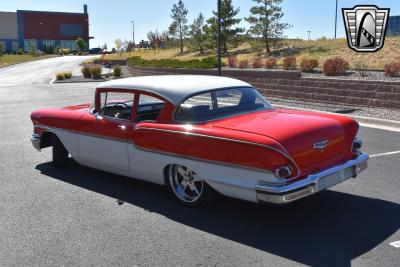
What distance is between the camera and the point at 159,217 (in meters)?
5.23

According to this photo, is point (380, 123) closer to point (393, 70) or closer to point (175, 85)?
point (393, 70)

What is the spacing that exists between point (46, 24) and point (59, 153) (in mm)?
118370

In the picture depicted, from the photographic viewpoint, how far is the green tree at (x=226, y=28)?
34.7m

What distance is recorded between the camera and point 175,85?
227 inches

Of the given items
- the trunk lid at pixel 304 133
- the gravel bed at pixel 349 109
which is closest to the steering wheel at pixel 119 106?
the trunk lid at pixel 304 133

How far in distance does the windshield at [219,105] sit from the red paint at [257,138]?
0.15m

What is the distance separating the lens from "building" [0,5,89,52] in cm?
11412

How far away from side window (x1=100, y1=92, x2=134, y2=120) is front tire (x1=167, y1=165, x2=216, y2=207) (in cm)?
120

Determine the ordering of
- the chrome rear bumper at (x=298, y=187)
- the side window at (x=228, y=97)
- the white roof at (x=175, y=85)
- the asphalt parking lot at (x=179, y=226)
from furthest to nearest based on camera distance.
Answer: the side window at (x=228, y=97) → the white roof at (x=175, y=85) → the chrome rear bumper at (x=298, y=187) → the asphalt parking lot at (x=179, y=226)

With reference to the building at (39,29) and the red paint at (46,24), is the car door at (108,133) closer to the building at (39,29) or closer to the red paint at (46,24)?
Answer: the building at (39,29)

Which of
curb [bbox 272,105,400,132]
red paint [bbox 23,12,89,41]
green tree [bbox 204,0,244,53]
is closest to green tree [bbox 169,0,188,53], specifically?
green tree [bbox 204,0,244,53]

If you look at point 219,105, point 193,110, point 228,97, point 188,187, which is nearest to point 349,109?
point 228,97

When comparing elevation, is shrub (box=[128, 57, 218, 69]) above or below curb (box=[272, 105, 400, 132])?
above

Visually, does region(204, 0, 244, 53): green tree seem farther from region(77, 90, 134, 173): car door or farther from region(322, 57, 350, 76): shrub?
region(77, 90, 134, 173): car door
